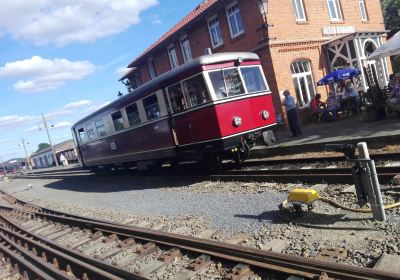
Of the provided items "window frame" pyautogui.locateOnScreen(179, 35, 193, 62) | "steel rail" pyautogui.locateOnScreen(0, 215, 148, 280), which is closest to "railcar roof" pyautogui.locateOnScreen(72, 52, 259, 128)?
"steel rail" pyautogui.locateOnScreen(0, 215, 148, 280)

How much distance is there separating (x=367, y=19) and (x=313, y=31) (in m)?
5.70

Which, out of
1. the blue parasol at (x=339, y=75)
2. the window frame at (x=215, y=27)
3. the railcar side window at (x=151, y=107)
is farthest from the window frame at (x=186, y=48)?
the railcar side window at (x=151, y=107)

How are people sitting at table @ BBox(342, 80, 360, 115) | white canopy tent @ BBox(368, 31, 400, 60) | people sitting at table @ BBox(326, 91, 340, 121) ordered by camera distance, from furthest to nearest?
people sitting at table @ BBox(326, 91, 340, 121), people sitting at table @ BBox(342, 80, 360, 115), white canopy tent @ BBox(368, 31, 400, 60)

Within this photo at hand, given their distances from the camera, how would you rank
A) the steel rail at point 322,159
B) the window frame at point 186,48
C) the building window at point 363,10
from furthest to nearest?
the window frame at point 186,48
the building window at point 363,10
the steel rail at point 322,159

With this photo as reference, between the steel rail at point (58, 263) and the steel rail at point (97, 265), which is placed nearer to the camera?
the steel rail at point (97, 265)

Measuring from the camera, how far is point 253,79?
468 inches

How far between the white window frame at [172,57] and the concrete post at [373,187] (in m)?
21.2

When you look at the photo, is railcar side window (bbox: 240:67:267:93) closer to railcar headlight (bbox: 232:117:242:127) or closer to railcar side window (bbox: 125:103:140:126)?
railcar headlight (bbox: 232:117:242:127)

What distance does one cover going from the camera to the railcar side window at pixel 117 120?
15062 millimetres

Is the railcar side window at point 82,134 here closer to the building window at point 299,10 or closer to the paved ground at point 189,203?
the paved ground at point 189,203

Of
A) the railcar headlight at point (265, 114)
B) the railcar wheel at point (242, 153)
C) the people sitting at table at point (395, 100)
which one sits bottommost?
the railcar wheel at point (242, 153)

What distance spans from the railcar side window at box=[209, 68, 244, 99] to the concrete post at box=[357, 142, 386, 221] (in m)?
5.49

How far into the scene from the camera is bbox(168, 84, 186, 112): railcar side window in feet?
37.5

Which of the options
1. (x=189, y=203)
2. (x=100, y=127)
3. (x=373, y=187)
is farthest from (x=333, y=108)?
(x=373, y=187)
